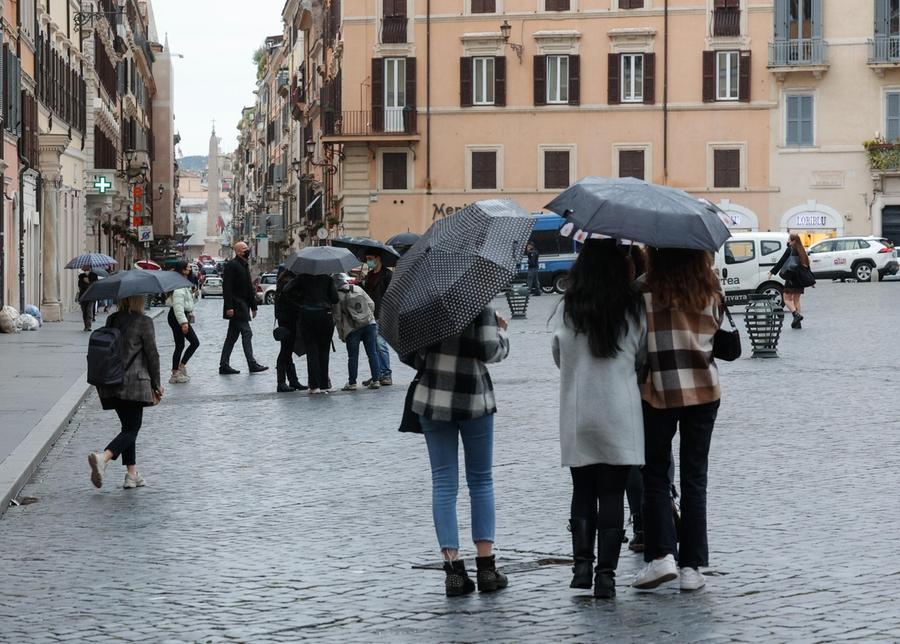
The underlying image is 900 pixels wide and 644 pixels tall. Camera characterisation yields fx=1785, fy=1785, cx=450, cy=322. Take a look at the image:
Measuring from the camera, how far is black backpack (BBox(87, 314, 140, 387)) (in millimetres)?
11258

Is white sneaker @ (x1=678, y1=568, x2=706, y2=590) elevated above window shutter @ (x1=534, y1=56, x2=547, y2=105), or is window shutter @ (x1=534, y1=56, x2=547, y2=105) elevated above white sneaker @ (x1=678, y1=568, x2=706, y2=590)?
window shutter @ (x1=534, y1=56, x2=547, y2=105)

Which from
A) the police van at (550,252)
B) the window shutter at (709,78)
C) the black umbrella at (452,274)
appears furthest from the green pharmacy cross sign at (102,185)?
the black umbrella at (452,274)

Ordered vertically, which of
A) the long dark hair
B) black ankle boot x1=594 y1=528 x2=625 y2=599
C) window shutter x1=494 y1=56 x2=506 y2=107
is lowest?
black ankle boot x1=594 y1=528 x2=625 y2=599

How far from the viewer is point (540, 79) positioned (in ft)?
196

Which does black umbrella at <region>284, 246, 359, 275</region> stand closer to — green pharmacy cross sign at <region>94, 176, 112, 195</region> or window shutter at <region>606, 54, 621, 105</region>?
green pharmacy cross sign at <region>94, 176, 112, 195</region>

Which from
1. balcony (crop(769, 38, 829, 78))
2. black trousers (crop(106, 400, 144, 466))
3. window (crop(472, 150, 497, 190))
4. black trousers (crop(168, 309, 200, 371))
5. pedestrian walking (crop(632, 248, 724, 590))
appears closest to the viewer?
pedestrian walking (crop(632, 248, 724, 590))

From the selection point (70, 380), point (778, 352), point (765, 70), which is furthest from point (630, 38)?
point (70, 380)

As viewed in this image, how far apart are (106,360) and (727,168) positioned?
1962 inches

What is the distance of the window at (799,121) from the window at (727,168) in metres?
1.77

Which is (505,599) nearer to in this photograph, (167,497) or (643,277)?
(643,277)

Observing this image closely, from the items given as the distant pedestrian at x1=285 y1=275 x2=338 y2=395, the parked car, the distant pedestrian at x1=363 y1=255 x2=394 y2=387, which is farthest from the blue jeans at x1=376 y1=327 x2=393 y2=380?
the parked car

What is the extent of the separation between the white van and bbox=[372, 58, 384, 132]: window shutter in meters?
22.7

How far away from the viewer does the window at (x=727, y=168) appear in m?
59.4

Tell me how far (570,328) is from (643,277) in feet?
1.29
